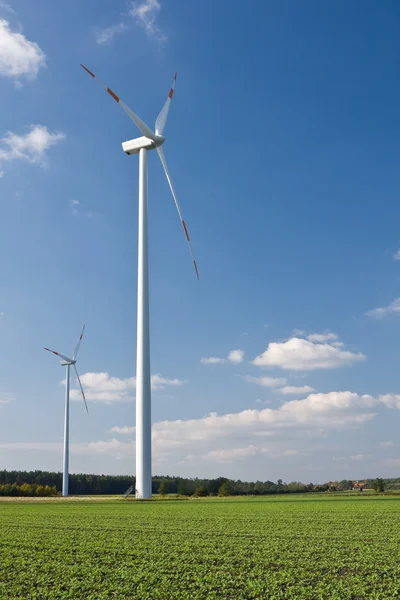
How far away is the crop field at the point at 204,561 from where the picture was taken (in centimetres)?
1477

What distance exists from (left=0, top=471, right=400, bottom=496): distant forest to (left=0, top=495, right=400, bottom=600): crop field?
194 feet

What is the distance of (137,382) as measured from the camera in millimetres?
56156

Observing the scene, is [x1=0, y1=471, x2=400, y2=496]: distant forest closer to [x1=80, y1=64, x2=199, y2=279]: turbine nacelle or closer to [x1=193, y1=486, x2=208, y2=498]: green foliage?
[x1=193, y1=486, x2=208, y2=498]: green foliage

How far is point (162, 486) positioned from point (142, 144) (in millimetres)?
58852

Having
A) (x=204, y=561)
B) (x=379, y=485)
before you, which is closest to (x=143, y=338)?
(x=204, y=561)

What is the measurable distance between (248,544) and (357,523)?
10903mm

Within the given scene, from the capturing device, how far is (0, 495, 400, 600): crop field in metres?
14.8

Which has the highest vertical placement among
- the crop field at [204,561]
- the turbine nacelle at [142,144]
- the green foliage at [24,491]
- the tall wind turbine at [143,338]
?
the turbine nacelle at [142,144]

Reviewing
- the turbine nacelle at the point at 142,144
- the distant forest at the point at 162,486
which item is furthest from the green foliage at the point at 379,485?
the turbine nacelle at the point at 142,144

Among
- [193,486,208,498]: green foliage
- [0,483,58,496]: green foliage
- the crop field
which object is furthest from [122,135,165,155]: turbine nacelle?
[0,483,58,496]: green foliage

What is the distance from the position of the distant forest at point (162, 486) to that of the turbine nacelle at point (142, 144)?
48436 millimetres

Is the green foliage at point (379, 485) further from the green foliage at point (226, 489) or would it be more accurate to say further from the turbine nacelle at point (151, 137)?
the turbine nacelle at point (151, 137)

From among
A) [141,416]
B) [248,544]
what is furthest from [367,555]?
[141,416]

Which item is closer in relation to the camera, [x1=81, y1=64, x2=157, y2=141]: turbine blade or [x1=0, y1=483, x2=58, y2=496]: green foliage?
[x1=81, y1=64, x2=157, y2=141]: turbine blade
